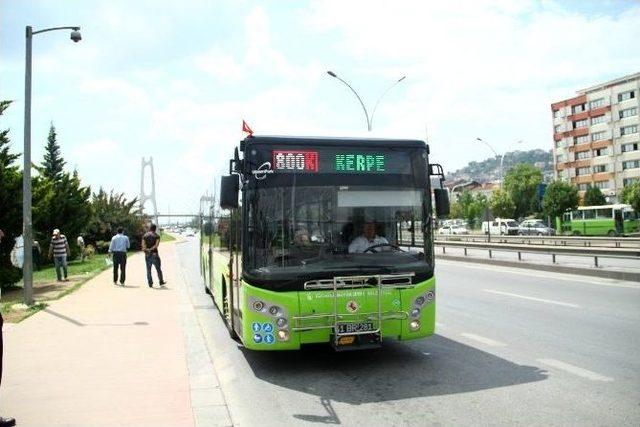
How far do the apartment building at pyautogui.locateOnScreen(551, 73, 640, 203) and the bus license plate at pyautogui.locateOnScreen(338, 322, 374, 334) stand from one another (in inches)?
3295

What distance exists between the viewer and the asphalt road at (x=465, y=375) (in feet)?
17.5

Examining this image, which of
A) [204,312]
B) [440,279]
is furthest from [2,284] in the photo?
[440,279]

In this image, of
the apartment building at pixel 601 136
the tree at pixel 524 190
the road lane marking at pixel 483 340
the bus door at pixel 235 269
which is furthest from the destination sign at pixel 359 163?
the tree at pixel 524 190

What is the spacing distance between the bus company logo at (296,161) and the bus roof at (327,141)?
12 centimetres

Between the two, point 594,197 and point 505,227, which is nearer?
point 505,227

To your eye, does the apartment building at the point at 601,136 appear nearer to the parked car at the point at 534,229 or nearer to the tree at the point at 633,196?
the tree at the point at 633,196

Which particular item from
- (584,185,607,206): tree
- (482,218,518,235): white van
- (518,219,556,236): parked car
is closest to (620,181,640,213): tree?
(584,185,607,206): tree

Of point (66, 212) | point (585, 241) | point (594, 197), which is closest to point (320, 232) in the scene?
point (66, 212)

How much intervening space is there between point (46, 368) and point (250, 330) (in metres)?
2.60

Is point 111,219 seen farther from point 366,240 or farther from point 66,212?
point 366,240

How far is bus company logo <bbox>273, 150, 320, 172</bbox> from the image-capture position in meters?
6.92

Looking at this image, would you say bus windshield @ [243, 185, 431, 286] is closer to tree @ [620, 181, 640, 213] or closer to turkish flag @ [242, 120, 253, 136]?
turkish flag @ [242, 120, 253, 136]

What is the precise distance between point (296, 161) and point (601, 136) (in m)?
91.6

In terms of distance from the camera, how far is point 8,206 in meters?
15.9
